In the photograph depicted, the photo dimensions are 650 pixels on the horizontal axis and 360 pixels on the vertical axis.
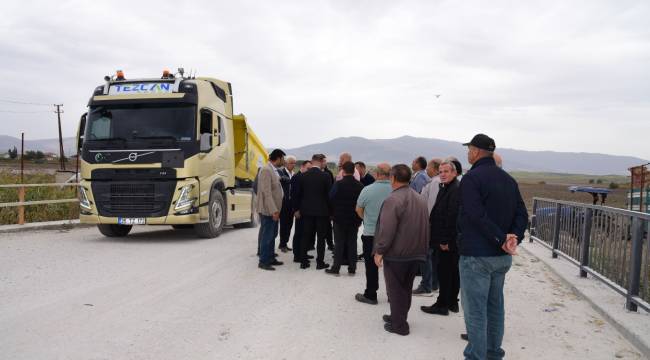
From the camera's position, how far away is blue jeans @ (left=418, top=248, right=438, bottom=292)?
673 cm

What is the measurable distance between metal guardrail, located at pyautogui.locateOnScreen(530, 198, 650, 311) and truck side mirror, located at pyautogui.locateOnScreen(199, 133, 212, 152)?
7.16m

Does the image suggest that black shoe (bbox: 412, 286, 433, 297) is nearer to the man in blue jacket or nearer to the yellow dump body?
the man in blue jacket

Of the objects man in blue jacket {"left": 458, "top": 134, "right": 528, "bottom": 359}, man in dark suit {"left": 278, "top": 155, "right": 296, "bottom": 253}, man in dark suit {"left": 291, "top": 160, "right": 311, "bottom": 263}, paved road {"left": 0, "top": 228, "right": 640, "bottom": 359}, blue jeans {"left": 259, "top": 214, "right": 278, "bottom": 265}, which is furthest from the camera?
man in dark suit {"left": 278, "top": 155, "right": 296, "bottom": 253}

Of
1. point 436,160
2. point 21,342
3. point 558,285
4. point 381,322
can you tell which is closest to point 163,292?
point 21,342

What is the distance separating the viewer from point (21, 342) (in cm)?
434

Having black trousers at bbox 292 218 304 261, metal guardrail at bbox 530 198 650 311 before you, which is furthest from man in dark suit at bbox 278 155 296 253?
metal guardrail at bbox 530 198 650 311

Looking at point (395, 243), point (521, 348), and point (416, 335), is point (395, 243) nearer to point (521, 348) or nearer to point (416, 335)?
point (416, 335)

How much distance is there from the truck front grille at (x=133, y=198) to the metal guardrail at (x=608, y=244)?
7558mm

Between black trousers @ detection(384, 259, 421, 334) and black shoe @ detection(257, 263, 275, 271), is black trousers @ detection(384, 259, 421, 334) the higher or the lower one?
the higher one

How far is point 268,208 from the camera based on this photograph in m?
8.14

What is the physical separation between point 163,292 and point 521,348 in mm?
4232

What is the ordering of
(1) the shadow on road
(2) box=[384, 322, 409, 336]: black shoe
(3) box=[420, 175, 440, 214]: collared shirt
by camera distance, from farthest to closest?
(1) the shadow on road, (3) box=[420, 175, 440, 214]: collared shirt, (2) box=[384, 322, 409, 336]: black shoe

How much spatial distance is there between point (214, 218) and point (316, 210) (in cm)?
406

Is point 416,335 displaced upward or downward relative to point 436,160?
downward
